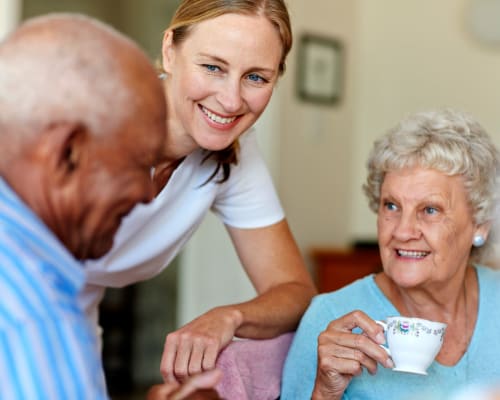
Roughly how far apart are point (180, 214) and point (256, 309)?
285 mm

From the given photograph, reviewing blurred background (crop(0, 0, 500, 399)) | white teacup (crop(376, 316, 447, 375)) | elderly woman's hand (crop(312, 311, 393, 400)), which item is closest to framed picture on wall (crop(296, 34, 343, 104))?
blurred background (crop(0, 0, 500, 399))

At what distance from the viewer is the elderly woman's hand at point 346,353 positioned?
1575 millimetres

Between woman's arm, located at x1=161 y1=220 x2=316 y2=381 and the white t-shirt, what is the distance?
0.05 metres

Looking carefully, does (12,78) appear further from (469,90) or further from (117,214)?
(469,90)

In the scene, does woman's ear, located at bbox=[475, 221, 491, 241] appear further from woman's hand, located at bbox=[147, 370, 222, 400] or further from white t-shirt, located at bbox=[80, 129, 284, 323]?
woman's hand, located at bbox=[147, 370, 222, 400]

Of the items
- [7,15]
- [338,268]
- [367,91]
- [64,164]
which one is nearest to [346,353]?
[64,164]

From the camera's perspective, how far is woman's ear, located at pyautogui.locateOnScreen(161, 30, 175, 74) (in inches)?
66.8

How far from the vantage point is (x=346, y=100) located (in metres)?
4.79

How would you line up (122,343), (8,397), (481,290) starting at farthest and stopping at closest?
(122,343), (481,290), (8,397)

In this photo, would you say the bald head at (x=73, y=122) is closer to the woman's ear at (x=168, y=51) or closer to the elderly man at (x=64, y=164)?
the elderly man at (x=64, y=164)

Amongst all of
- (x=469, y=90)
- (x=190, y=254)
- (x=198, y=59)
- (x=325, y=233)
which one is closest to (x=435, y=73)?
(x=469, y=90)

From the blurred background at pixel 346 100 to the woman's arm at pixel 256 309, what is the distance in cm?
235

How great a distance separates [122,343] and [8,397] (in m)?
4.72

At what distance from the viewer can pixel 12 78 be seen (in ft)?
2.96
